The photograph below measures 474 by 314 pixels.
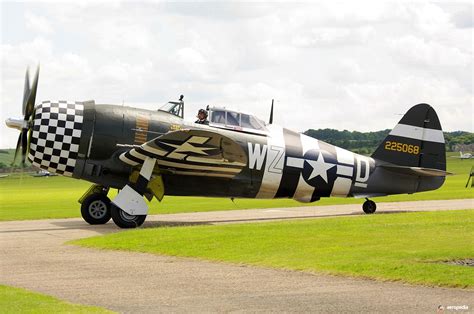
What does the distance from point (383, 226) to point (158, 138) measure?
21.7 feet

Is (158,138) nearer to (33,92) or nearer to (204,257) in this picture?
(33,92)

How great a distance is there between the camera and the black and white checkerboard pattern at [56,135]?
21.9 m

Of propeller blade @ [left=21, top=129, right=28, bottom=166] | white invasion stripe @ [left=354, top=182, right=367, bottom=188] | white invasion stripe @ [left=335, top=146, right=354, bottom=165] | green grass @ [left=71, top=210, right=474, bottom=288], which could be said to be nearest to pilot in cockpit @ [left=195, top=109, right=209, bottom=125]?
green grass @ [left=71, top=210, right=474, bottom=288]

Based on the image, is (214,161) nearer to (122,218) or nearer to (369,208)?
(122,218)

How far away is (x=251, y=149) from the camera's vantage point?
2433 centimetres

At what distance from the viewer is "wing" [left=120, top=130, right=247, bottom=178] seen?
21.3 m

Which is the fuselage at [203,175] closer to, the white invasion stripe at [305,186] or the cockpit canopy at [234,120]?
the white invasion stripe at [305,186]

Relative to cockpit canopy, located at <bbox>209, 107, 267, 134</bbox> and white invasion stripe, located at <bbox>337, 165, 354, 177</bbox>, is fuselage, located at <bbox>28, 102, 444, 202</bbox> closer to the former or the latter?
white invasion stripe, located at <bbox>337, 165, 354, 177</bbox>

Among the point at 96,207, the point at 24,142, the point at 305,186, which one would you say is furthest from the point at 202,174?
the point at 24,142

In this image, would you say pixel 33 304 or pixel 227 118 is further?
pixel 227 118

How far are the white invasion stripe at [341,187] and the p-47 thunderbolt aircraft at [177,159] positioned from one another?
3cm

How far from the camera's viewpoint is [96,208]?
24000mm

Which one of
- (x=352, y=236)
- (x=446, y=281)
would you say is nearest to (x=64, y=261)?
(x=352, y=236)

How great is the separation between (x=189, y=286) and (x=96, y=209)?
41.0 ft
